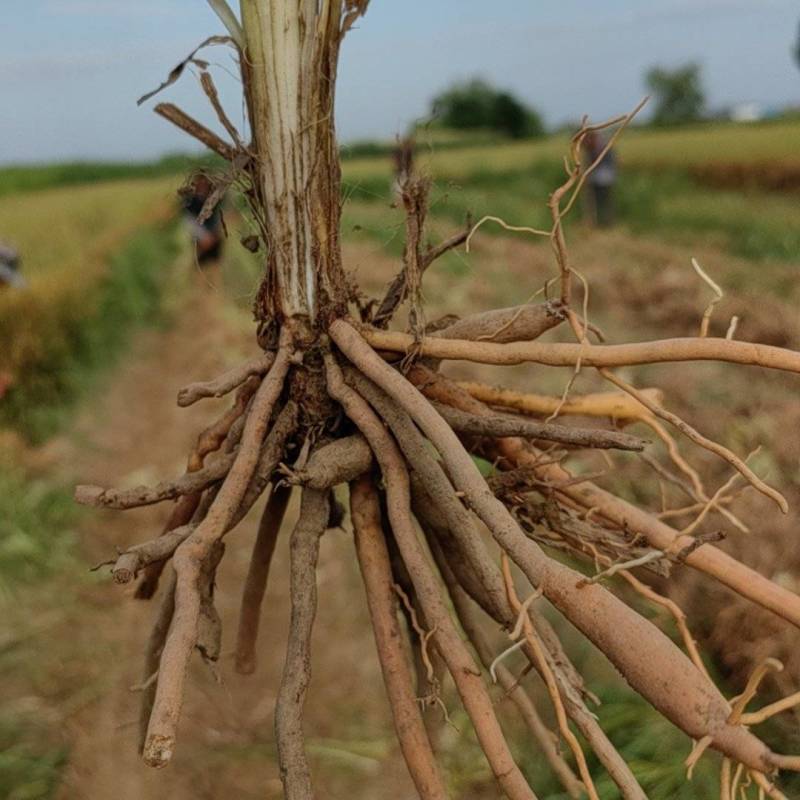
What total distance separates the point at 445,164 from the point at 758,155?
24.4 ft

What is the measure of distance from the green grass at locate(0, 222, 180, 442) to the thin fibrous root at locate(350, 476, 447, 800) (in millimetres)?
4073

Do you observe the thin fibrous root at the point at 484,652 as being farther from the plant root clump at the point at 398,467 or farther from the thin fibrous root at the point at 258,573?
the thin fibrous root at the point at 258,573

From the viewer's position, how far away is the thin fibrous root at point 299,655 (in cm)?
121

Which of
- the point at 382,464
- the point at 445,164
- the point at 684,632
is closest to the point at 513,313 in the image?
the point at 382,464

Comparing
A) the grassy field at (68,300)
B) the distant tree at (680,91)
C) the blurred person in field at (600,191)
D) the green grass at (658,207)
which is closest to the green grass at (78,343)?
the grassy field at (68,300)

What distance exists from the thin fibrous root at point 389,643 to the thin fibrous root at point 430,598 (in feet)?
0.34

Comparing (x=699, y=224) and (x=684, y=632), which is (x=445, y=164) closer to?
(x=699, y=224)

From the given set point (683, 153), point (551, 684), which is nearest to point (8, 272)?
point (551, 684)

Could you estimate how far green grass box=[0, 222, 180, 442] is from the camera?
509cm

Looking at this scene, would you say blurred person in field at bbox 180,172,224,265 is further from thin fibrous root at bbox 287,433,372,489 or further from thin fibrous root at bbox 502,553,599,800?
thin fibrous root at bbox 502,553,599,800

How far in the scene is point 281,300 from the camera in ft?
4.85

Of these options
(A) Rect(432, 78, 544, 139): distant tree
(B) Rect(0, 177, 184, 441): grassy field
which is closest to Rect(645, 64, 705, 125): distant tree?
(A) Rect(432, 78, 544, 139): distant tree

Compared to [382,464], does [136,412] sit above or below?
below

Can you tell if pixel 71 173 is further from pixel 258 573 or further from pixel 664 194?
pixel 258 573
